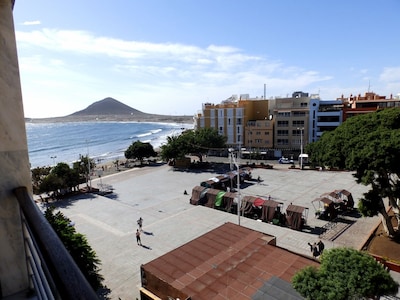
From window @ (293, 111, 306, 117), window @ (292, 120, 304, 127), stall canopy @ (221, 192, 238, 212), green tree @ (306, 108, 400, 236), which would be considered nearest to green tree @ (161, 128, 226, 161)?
window @ (292, 120, 304, 127)

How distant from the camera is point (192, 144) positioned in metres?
38.0

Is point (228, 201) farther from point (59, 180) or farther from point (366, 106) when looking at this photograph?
point (366, 106)

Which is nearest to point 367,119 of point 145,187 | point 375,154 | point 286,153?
point 375,154

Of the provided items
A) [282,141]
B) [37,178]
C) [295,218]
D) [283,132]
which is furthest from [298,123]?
[37,178]

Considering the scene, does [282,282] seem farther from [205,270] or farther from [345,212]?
[345,212]

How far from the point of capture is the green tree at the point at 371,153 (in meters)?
12.4

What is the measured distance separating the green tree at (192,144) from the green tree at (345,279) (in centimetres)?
3047

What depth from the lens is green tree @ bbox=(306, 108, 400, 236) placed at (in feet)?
40.6

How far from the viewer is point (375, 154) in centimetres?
1253

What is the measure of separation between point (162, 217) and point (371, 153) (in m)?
14.2

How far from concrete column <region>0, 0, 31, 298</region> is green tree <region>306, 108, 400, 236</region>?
45.3 ft

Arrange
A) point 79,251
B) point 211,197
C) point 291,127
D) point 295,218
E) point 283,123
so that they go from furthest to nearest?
→ point 283,123 < point 291,127 < point 211,197 < point 295,218 < point 79,251

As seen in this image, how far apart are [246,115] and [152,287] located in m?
43.4

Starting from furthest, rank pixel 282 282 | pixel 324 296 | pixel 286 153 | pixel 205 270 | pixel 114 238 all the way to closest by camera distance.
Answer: pixel 286 153 < pixel 114 238 < pixel 205 270 < pixel 282 282 < pixel 324 296
